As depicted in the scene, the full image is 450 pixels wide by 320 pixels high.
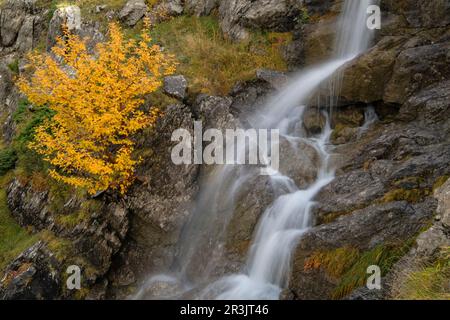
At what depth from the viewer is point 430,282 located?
19.3 feet

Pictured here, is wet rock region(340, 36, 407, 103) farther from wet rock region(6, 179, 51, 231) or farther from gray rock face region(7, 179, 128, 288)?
wet rock region(6, 179, 51, 231)

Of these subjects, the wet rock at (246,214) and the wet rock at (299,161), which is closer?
the wet rock at (246,214)

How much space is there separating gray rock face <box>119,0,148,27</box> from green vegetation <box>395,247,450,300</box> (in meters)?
14.9

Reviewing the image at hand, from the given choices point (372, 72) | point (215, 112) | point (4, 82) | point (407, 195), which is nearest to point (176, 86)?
point (215, 112)

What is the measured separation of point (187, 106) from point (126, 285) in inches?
208

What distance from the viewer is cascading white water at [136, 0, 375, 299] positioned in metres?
8.89

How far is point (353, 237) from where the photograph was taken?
25.7 feet

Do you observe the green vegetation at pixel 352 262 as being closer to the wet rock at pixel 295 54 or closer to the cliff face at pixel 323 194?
the cliff face at pixel 323 194

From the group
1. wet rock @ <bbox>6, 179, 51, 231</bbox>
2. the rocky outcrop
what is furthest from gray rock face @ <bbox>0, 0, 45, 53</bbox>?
the rocky outcrop

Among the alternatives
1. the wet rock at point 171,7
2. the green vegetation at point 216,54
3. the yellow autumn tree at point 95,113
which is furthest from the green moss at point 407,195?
the wet rock at point 171,7

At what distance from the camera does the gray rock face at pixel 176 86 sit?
12.9m

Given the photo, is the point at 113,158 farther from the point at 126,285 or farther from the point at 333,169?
the point at 333,169

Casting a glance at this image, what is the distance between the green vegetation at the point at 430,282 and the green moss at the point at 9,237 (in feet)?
31.2

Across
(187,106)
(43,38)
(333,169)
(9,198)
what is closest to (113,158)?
(187,106)
